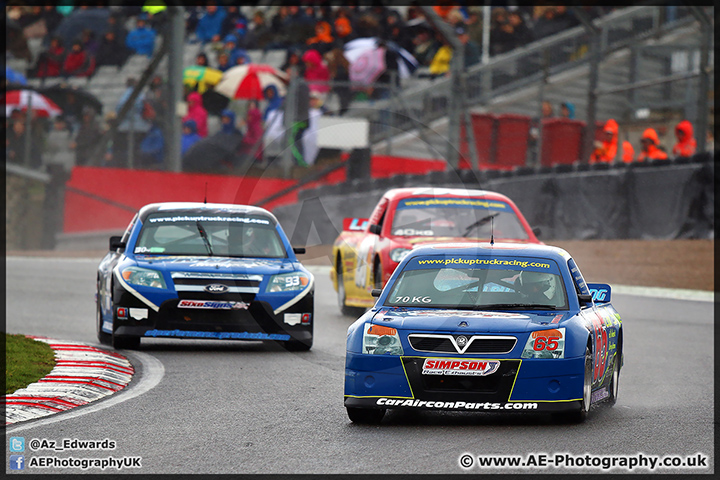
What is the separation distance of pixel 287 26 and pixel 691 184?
1598 cm

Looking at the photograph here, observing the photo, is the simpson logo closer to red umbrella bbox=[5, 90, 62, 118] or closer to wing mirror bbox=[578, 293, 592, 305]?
wing mirror bbox=[578, 293, 592, 305]

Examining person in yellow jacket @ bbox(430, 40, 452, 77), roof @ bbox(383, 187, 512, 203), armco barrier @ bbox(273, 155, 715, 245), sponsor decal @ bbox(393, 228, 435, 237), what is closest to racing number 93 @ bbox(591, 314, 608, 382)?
sponsor decal @ bbox(393, 228, 435, 237)

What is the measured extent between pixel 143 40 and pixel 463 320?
27.3 meters

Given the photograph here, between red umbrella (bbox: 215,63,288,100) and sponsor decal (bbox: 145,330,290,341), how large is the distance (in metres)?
17.0

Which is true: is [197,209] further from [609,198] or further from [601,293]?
[609,198]

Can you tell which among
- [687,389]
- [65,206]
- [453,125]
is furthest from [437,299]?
[65,206]

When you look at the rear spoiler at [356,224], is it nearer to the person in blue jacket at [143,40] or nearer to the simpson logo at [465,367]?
the simpson logo at [465,367]

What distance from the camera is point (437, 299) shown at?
26.3 feet

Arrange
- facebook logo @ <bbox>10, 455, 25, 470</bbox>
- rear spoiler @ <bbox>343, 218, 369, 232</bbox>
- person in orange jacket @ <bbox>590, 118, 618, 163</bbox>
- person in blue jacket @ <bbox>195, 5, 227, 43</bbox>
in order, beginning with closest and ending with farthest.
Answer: facebook logo @ <bbox>10, 455, 25, 470</bbox> → rear spoiler @ <bbox>343, 218, 369, 232</bbox> → person in orange jacket @ <bbox>590, 118, 618, 163</bbox> → person in blue jacket @ <bbox>195, 5, 227, 43</bbox>

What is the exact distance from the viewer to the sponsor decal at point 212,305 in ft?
37.0

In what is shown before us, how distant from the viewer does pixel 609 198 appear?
21391 mm

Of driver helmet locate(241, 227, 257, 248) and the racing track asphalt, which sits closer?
the racing track asphalt

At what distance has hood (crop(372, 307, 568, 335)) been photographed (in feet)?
24.1

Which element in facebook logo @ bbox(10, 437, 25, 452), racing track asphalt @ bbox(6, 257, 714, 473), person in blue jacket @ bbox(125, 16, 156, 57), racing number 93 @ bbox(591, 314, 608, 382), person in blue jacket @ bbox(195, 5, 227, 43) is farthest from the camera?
person in blue jacket @ bbox(195, 5, 227, 43)
